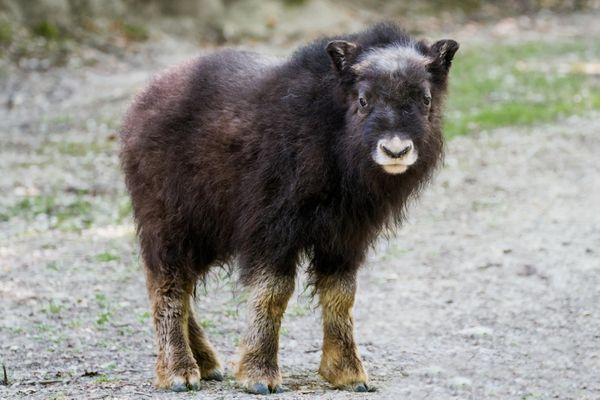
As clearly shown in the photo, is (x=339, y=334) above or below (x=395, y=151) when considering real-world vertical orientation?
below

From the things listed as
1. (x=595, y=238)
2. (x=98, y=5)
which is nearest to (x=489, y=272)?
(x=595, y=238)

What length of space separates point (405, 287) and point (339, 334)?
302 cm

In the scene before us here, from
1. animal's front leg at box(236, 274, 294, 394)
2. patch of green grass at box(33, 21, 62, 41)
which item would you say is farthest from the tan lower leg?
patch of green grass at box(33, 21, 62, 41)

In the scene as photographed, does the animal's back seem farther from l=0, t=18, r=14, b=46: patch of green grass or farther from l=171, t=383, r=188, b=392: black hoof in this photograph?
l=0, t=18, r=14, b=46: patch of green grass

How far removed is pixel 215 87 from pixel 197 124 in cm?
30

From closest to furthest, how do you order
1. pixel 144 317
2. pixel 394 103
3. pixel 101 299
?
pixel 394 103
pixel 144 317
pixel 101 299

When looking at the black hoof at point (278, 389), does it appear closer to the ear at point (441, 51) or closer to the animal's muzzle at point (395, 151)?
the animal's muzzle at point (395, 151)

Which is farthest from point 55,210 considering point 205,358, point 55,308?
point 205,358

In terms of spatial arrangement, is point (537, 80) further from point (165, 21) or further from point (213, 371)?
point (213, 371)

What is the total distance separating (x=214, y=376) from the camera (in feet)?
27.4

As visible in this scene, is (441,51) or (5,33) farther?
(5,33)

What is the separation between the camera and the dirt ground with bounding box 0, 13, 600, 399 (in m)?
8.02

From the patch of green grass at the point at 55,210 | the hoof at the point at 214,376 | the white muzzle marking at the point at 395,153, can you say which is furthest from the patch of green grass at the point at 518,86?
the white muzzle marking at the point at 395,153

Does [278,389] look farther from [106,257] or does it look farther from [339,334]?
[106,257]
